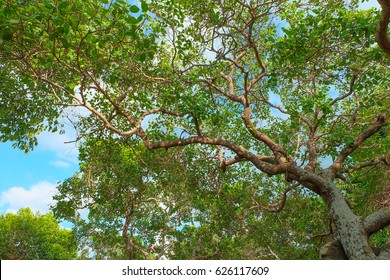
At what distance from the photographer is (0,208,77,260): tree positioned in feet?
91.0

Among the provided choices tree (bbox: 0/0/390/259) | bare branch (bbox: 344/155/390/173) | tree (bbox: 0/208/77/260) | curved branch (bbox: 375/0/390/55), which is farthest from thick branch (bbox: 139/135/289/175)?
tree (bbox: 0/208/77/260)

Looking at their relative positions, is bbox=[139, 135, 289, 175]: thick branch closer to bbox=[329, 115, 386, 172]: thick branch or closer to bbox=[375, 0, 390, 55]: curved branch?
bbox=[329, 115, 386, 172]: thick branch

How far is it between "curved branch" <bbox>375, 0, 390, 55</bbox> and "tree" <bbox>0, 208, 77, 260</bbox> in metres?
26.4

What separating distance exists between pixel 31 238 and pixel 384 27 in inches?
1199

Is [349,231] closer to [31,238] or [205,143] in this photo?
[205,143]

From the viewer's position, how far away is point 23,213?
32094mm

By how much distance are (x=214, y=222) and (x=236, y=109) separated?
173 inches

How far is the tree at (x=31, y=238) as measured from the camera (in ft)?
91.0

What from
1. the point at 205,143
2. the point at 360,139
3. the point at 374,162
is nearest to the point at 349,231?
the point at 360,139

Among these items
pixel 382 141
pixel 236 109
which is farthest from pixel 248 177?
pixel 382 141

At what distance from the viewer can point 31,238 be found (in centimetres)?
2970

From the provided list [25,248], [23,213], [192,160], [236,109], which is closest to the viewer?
[192,160]

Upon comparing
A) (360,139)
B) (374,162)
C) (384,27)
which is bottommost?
(374,162)

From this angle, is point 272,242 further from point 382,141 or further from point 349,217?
point 349,217
